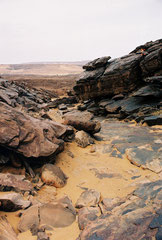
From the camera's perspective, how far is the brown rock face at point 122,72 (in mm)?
16109

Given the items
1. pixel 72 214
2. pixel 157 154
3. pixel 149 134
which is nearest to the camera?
pixel 72 214

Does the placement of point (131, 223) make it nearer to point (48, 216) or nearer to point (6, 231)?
point (48, 216)

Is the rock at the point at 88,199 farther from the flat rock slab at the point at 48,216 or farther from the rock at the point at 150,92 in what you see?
the rock at the point at 150,92

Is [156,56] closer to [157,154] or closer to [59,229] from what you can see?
[157,154]

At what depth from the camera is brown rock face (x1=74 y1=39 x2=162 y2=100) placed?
16.1m

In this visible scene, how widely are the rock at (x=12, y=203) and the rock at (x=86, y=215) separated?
4.52 feet

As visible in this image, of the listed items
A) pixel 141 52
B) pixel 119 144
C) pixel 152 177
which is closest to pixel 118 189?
pixel 152 177

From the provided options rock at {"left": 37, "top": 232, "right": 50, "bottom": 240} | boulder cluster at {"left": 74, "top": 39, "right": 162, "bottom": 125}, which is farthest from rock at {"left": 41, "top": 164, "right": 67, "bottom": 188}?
boulder cluster at {"left": 74, "top": 39, "right": 162, "bottom": 125}

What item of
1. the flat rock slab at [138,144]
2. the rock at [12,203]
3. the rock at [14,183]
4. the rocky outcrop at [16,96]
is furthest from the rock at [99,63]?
the rock at [12,203]

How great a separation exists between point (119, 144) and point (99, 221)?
6.05 metres

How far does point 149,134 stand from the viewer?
10508mm

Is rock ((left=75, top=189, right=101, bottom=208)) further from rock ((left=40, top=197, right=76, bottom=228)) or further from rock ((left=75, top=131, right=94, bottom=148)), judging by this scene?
rock ((left=75, top=131, right=94, bottom=148))

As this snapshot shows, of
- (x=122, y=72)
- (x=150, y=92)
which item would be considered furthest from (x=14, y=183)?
(x=122, y=72)

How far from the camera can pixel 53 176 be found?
5.89 m
